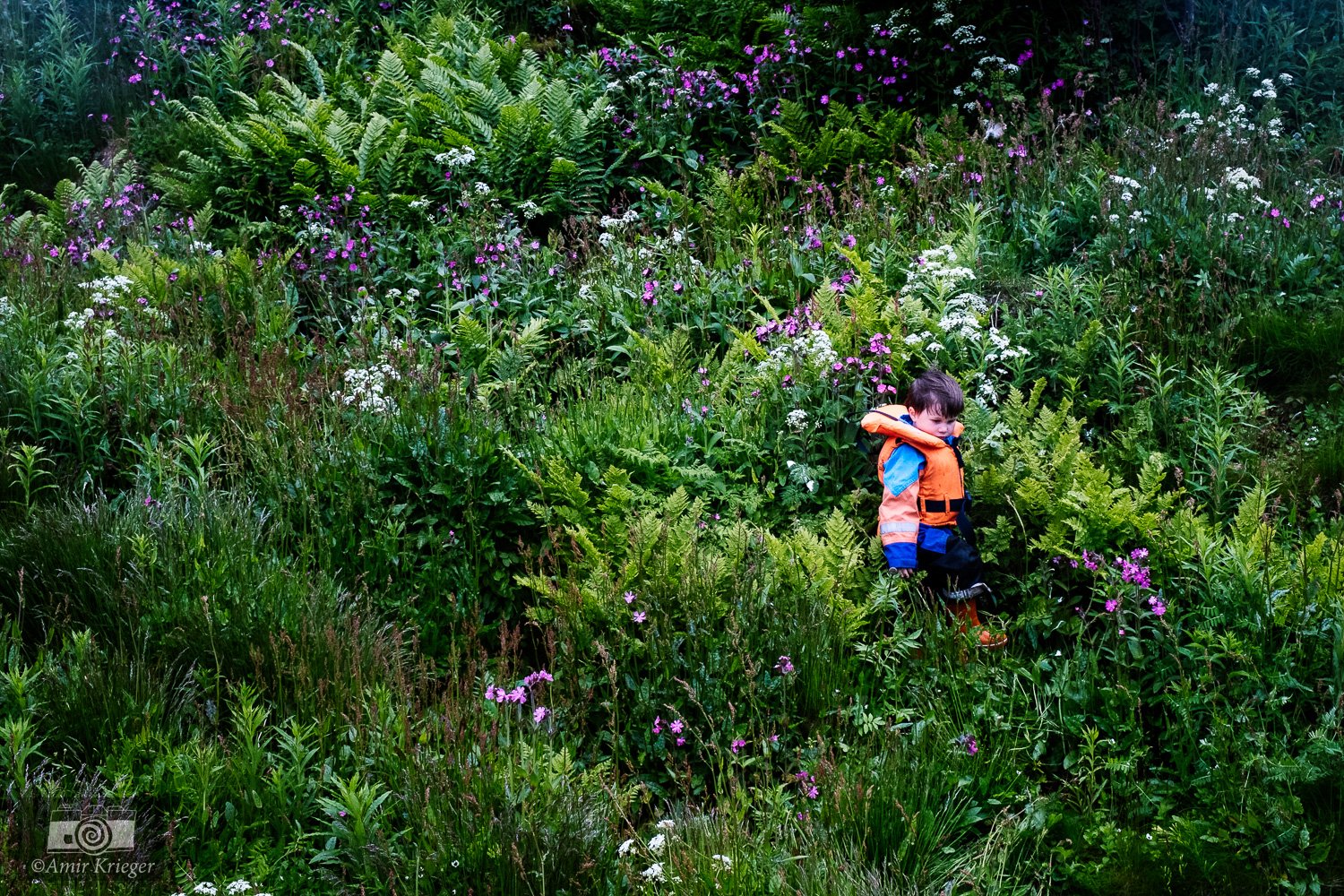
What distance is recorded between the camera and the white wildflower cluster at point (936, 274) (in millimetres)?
5898

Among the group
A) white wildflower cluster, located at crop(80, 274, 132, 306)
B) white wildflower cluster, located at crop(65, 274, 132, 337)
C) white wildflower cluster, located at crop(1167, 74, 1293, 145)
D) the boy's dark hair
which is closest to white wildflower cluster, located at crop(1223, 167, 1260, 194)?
white wildflower cluster, located at crop(1167, 74, 1293, 145)

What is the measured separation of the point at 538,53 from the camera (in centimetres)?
1041

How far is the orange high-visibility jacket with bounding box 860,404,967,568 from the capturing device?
15.4 ft

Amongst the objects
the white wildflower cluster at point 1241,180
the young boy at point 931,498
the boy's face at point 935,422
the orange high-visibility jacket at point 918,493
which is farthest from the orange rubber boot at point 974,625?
the white wildflower cluster at point 1241,180

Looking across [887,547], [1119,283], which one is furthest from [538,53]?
[887,547]

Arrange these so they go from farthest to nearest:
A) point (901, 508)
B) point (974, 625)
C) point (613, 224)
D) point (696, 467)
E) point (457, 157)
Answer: point (457, 157), point (613, 224), point (696, 467), point (901, 508), point (974, 625)

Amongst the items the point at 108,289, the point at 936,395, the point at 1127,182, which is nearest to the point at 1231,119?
the point at 1127,182

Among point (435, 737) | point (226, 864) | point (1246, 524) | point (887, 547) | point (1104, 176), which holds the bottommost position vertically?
Result: point (226, 864)

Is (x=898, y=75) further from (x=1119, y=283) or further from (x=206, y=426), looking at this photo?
(x=206, y=426)

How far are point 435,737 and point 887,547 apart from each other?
2.10 meters

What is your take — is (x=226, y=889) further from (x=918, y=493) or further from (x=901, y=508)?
(x=918, y=493)

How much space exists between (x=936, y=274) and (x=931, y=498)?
1765 mm

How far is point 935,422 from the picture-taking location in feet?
15.7

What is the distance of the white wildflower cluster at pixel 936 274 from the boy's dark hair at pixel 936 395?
1.19m
